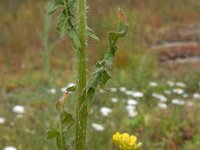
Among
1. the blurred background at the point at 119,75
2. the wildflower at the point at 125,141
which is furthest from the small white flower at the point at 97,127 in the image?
the wildflower at the point at 125,141

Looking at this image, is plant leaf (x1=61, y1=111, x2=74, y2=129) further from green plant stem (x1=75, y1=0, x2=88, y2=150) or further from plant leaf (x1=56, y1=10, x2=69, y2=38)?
plant leaf (x1=56, y1=10, x2=69, y2=38)

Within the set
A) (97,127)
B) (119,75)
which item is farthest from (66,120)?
(119,75)

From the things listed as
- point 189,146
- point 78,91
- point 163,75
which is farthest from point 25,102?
point 78,91

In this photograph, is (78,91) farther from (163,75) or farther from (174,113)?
(163,75)

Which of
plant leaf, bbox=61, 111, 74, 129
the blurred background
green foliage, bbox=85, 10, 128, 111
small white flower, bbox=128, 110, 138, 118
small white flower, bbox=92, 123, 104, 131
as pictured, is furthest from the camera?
small white flower, bbox=128, 110, 138, 118

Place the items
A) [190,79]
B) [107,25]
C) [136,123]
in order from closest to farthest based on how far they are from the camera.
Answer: [136,123], [190,79], [107,25]

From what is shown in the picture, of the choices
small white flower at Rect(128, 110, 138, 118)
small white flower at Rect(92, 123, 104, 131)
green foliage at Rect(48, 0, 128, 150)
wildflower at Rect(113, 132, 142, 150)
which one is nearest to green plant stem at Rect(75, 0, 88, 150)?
green foliage at Rect(48, 0, 128, 150)

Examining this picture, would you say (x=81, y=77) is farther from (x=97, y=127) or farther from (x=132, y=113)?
(x=132, y=113)

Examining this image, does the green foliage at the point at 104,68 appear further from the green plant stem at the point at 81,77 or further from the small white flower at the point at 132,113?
the small white flower at the point at 132,113

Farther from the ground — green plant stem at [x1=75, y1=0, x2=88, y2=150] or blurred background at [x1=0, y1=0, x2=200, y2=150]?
green plant stem at [x1=75, y1=0, x2=88, y2=150]
